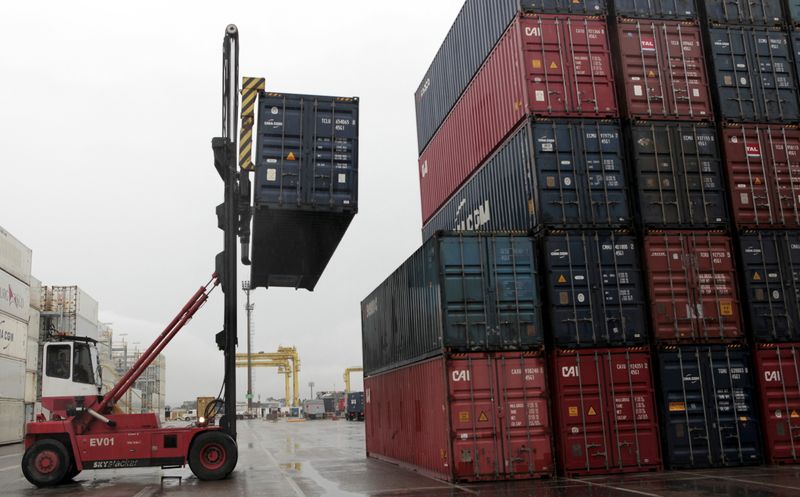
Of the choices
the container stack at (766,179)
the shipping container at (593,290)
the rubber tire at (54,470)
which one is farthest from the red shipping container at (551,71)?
the rubber tire at (54,470)

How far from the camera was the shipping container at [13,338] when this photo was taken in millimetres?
34031

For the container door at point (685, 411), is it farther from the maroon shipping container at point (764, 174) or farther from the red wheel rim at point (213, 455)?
the red wheel rim at point (213, 455)

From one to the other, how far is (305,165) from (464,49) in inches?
300

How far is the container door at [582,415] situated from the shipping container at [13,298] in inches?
1194

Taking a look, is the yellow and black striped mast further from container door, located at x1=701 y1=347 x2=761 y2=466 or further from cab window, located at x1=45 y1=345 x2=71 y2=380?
container door, located at x1=701 y1=347 x2=761 y2=466

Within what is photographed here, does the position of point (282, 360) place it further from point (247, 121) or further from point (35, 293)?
point (247, 121)

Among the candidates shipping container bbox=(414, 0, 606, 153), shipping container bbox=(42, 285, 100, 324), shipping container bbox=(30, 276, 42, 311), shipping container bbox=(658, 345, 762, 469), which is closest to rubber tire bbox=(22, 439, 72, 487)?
shipping container bbox=(658, 345, 762, 469)

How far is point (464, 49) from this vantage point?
66.3ft

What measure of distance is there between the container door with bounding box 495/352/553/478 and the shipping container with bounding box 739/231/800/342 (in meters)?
5.21

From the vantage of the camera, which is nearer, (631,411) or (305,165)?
(631,411)

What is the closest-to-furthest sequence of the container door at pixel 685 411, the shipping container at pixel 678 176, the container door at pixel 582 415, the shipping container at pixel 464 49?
1. the container door at pixel 582 415
2. the container door at pixel 685 411
3. the shipping container at pixel 678 176
4. the shipping container at pixel 464 49

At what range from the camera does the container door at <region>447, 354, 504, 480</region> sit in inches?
546

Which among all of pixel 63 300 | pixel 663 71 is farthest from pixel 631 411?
pixel 63 300

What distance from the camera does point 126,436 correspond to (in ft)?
49.3
